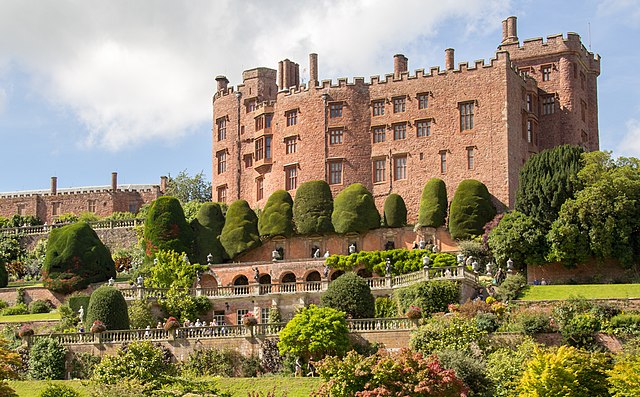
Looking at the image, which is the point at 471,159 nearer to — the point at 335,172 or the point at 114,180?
the point at 335,172

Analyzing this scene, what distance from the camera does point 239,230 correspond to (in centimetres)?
7381

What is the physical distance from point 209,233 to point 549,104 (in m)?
23.9

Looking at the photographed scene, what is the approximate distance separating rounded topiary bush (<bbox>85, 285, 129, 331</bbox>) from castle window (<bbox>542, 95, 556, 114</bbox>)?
110 feet

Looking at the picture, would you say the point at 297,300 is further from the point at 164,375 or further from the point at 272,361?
the point at 164,375

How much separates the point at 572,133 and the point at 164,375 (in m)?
38.8

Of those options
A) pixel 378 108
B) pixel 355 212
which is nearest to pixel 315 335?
pixel 355 212

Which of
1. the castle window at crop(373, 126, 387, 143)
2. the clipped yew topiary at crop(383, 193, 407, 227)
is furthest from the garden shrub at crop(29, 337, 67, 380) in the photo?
the castle window at crop(373, 126, 387, 143)

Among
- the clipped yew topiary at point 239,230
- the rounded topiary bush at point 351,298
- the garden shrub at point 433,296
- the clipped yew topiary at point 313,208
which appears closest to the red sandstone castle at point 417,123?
the clipped yew topiary at point 313,208

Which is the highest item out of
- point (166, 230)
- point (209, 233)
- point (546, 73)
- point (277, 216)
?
point (546, 73)

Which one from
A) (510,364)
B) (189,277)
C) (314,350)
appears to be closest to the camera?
(510,364)

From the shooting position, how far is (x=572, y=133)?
249 feet

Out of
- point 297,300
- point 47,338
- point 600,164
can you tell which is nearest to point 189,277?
point 297,300

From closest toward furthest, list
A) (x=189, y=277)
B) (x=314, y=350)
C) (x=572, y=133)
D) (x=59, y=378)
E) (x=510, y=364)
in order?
(x=510, y=364) → (x=314, y=350) → (x=59, y=378) → (x=189, y=277) → (x=572, y=133)

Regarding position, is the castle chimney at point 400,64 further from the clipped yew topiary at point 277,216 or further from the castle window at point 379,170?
the clipped yew topiary at point 277,216
